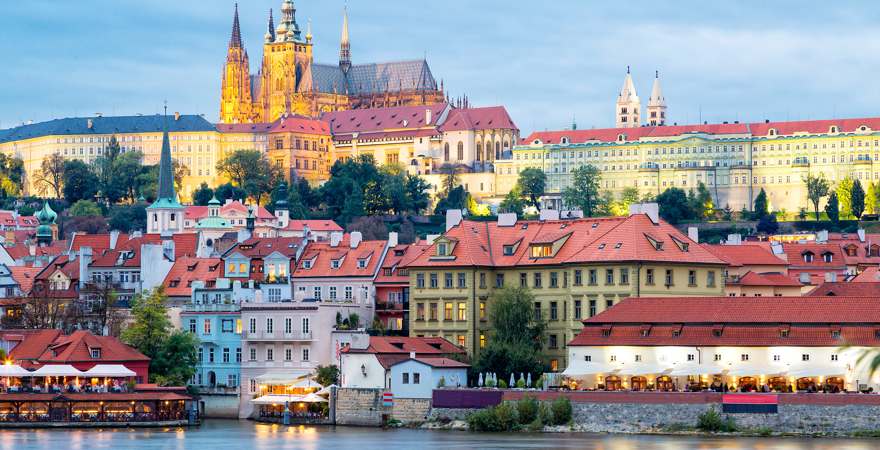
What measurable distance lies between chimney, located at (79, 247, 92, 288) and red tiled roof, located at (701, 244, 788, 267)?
1244 inches

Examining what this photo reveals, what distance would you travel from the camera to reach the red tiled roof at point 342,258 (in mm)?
96375

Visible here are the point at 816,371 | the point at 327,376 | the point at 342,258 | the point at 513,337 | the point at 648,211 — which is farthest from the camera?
the point at 342,258

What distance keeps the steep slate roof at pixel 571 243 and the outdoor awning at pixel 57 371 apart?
1612 cm

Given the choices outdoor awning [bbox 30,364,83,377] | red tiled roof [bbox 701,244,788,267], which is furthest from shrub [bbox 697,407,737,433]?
outdoor awning [bbox 30,364,83,377]

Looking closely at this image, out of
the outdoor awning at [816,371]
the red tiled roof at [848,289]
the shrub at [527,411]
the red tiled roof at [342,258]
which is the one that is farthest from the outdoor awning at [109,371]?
the red tiled roof at [848,289]

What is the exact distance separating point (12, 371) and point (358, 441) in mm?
16501

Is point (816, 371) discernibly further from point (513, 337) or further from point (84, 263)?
point (84, 263)

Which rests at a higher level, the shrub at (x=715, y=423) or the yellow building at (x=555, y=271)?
the yellow building at (x=555, y=271)

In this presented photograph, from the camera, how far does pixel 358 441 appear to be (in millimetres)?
74750

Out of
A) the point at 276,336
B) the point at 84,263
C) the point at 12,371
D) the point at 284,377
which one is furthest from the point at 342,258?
the point at 12,371

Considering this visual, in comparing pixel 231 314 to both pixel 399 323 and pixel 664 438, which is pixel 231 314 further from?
pixel 664 438

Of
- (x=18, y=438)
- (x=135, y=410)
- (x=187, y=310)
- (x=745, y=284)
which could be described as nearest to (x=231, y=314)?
(x=187, y=310)

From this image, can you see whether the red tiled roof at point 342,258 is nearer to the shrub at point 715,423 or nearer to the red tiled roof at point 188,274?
the red tiled roof at point 188,274

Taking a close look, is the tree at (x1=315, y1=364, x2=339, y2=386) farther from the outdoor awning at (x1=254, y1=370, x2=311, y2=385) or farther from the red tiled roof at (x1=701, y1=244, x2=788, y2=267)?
the red tiled roof at (x1=701, y1=244, x2=788, y2=267)
